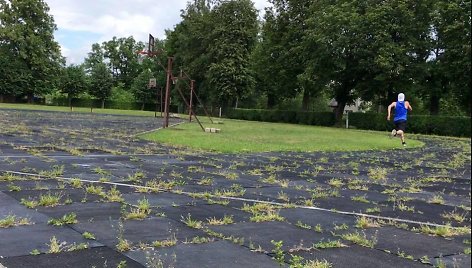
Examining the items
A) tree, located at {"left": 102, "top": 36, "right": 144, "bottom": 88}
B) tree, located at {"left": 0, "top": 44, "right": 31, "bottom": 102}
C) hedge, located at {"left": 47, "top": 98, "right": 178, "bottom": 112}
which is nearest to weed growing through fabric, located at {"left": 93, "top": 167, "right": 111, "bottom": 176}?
tree, located at {"left": 0, "top": 44, "right": 31, "bottom": 102}

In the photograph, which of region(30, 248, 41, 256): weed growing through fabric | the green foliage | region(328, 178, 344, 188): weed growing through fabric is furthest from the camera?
the green foliage

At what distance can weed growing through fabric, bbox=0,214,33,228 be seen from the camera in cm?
457

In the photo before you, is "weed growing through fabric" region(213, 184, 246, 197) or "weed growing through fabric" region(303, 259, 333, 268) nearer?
"weed growing through fabric" region(303, 259, 333, 268)

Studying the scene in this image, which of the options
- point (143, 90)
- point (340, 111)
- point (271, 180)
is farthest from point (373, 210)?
point (143, 90)

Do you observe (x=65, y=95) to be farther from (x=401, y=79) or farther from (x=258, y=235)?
(x=258, y=235)

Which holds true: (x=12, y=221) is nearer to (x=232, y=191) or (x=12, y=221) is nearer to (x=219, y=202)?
(x=219, y=202)

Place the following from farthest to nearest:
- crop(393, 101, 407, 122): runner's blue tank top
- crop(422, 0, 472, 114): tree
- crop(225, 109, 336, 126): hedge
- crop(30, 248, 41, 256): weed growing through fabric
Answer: crop(225, 109, 336, 126): hedge
crop(422, 0, 472, 114): tree
crop(393, 101, 407, 122): runner's blue tank top
crop(30, 248, 41, 256): weed growing through fabric

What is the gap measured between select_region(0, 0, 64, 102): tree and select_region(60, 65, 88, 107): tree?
140cm

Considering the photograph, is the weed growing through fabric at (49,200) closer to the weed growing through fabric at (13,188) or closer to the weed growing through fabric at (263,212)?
the weed growing through fabric at (13,188)

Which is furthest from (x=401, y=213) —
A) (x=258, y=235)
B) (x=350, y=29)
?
(x=350, y=29)

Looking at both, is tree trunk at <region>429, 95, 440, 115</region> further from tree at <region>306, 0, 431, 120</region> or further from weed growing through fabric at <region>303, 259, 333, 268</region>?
weed growing through fabric at <region>303, 259, 333, 268</region>

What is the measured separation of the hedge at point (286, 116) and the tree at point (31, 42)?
27137 millimetres

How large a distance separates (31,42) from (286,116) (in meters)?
37.5

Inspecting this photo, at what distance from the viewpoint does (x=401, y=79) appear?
1362 inches
